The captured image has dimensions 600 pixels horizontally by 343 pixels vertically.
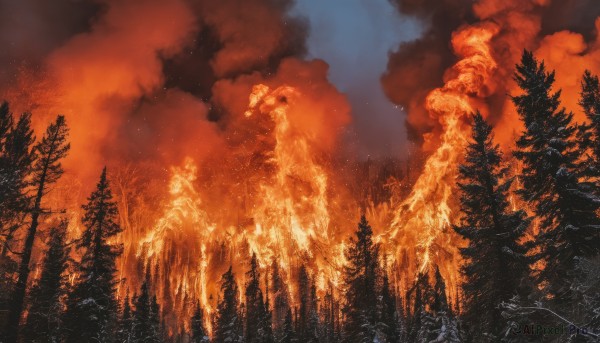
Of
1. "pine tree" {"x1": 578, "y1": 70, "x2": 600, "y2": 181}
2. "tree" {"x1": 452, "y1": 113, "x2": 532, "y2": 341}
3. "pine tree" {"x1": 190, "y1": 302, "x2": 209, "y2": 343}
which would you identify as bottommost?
"pine tree" {"x1": 190, "y1": 302, "x2": 209, "y2": 343}

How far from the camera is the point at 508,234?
23.1m

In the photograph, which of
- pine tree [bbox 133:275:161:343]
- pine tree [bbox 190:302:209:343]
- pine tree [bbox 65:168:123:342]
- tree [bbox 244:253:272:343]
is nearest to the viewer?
pine tree [bbox 65:168:123:342]

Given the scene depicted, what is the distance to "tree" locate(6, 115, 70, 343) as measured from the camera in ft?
76.8

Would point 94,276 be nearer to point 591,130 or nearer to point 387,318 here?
point 387,318

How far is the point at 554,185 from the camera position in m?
22.6

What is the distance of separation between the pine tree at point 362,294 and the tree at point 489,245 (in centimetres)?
1287

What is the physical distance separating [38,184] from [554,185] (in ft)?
97.4

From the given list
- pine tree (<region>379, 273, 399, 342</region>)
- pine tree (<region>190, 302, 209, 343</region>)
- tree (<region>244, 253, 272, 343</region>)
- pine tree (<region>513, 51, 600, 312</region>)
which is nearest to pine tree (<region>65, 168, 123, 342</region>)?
pine tree (<region>190, 302, 209, 343</region>)

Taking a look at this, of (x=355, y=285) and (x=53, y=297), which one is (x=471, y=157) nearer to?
(x=355, y=285)

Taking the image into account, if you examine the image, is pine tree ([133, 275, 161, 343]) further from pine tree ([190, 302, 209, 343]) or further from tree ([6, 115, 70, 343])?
tree ([6, 115, 70, 343])

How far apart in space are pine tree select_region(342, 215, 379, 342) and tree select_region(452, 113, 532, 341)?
507 inches

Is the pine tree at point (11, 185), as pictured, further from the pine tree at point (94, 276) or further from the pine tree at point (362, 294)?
the pine tree at point (362, 294)

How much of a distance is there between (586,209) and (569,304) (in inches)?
242

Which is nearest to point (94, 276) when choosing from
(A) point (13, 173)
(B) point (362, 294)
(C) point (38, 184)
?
(C) point (38, 184)
